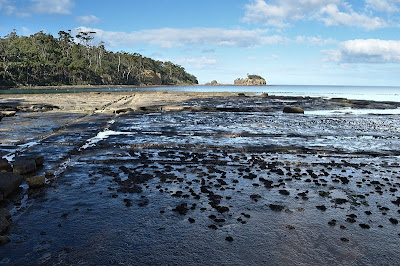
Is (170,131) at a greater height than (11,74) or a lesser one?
lesser

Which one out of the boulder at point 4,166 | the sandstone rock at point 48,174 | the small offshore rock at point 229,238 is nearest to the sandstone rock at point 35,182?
the sandstone rock at point 48,174

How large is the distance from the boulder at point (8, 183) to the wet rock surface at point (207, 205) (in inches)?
A: 27.6

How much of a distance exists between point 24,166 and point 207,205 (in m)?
9.90

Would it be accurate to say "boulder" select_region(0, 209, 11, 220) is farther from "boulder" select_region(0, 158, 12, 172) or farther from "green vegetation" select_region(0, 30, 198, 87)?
"green vegetation" select_region(0, 30, 198, 87)

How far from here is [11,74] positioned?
449 ft

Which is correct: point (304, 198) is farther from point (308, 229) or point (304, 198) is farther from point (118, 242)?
point (118, 242)

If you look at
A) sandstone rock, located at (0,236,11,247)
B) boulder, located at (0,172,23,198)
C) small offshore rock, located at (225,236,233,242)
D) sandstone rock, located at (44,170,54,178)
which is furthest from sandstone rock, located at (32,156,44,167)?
small offshore rock, located at (225,236,233,242)

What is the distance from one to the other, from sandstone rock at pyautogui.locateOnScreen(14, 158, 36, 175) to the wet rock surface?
20.2 inches

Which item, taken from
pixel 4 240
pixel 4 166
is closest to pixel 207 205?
pixel 4 240

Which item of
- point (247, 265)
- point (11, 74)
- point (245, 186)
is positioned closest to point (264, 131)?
point (245, 186)

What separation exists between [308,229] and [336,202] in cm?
311

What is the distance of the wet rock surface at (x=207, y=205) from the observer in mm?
8672

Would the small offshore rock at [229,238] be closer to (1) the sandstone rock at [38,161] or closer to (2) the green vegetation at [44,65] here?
(1) the sandstone rock at [38,161]

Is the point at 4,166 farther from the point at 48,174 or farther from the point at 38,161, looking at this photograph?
the point at 38,161
